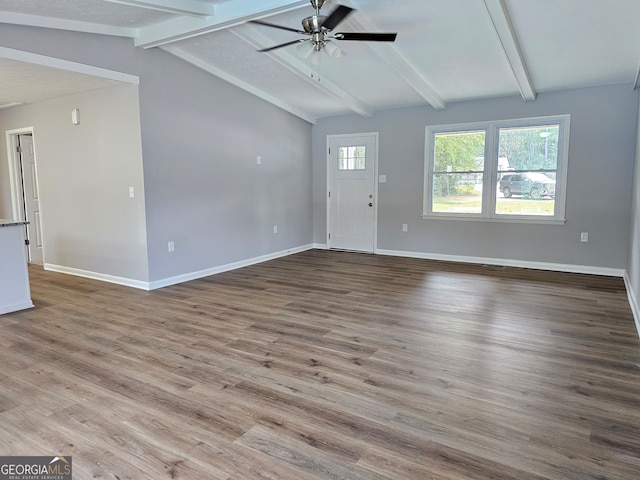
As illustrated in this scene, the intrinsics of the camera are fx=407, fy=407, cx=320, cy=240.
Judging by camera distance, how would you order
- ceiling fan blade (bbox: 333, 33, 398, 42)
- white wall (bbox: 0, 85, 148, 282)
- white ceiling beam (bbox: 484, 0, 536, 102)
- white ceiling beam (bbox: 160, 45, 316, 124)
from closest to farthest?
ceiling fan blade (bbox: 333, 33, 398, 42) → white ceiling beam (bbox: 484, 0, 536, 102) → white wall (bbox: 0, 85, 148, 282) → white ceiling beam (bbox: 160, 45, 316, 124)

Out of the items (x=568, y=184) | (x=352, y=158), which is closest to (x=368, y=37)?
(x=568, y=184)

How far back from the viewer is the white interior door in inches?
237

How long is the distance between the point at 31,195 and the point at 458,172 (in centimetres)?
648

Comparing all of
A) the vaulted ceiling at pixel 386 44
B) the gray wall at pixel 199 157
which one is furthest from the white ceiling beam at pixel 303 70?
the gray wall at pixel 199 157

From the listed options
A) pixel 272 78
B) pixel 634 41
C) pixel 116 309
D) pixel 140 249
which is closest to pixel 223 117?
pixel 272 78

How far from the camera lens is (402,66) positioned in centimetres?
475

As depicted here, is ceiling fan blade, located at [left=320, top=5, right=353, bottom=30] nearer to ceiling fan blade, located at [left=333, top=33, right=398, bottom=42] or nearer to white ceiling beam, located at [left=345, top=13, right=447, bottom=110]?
ceiling fan blade, located at [left=333, top=33, right=398, bottom=42]

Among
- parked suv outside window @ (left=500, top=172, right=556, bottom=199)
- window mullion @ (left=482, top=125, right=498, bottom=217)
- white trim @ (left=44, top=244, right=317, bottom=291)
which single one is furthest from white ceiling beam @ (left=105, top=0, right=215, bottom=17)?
parked suv outside window @ (left=500, top=172, right=556, bottom=199)

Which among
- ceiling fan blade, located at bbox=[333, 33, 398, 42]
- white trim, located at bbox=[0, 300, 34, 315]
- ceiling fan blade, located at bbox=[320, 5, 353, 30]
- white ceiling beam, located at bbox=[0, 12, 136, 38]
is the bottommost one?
white trim, located at bbox=[0, 300, 34, 315]

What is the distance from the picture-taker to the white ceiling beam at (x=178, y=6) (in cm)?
342

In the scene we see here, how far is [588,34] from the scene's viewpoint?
383 cm

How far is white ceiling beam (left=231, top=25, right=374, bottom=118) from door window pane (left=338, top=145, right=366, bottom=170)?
0.60 meters

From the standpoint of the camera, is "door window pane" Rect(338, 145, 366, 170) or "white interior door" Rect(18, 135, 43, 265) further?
"door window pane" Rect(338, 145, 366, 170)

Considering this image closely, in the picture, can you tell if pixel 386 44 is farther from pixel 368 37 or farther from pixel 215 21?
pixel 215 21
